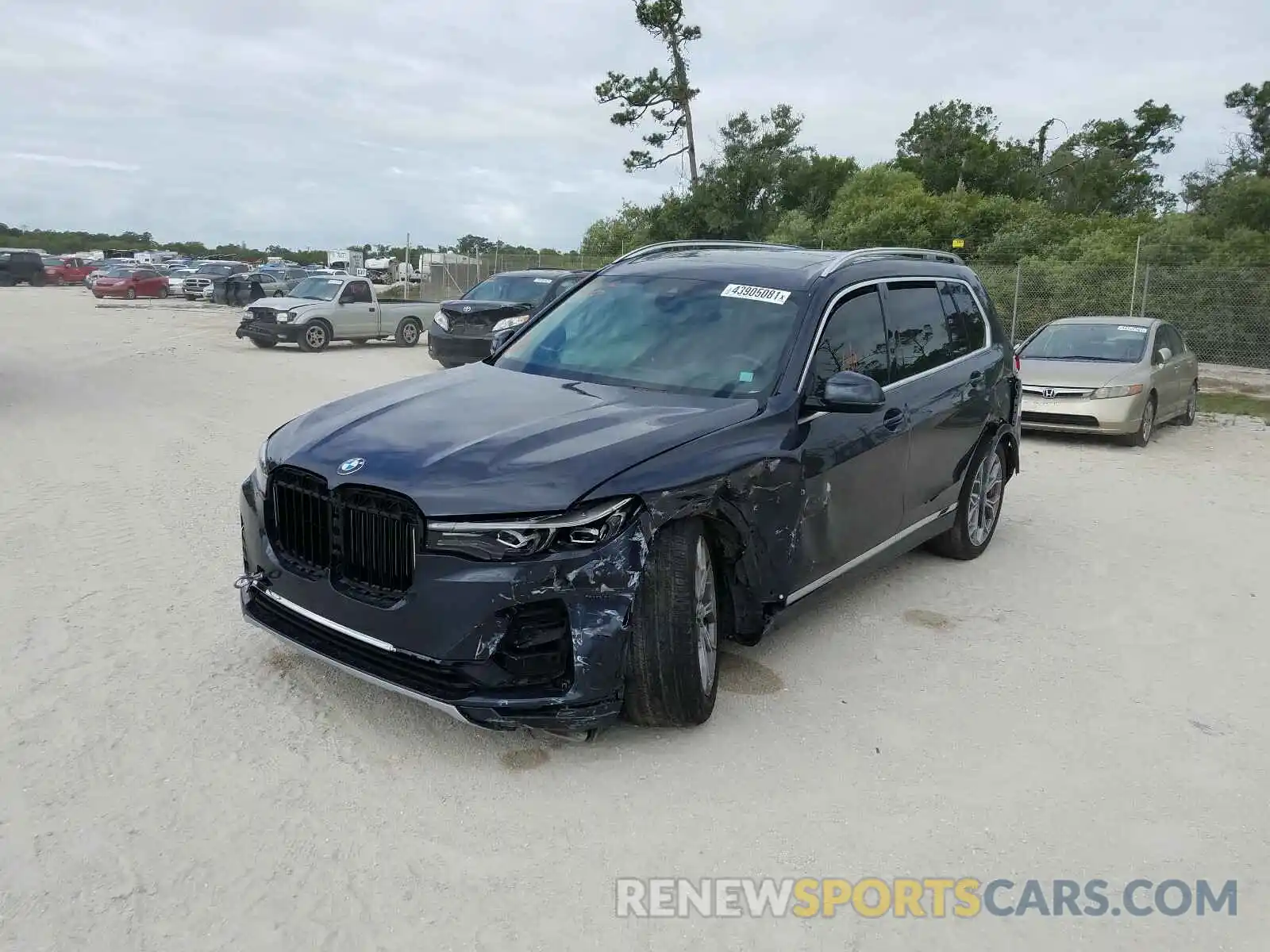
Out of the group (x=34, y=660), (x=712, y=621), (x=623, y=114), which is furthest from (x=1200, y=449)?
(x=623, y=114)

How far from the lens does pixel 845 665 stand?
488 cm

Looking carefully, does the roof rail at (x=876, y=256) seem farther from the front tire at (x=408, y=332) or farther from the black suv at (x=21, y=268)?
the black suv at (x=21, y=268)

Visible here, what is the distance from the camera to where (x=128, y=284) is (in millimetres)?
43062

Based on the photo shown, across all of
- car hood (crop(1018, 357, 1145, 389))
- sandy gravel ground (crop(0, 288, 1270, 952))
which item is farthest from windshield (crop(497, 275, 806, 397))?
car hood (crop(1018, 357, 1145, 389))

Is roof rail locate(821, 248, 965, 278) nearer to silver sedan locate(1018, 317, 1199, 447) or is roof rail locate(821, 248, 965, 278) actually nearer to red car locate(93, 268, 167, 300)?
silver sedan locate(1018, 317, 1199, 447)

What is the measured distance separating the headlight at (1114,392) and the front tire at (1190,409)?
236cm

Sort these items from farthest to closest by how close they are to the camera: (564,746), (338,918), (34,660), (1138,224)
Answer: (1138,224), (34,660), (564,746), (338,918)

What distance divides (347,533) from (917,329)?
11.6ft

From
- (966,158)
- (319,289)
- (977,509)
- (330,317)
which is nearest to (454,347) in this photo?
(330,317)

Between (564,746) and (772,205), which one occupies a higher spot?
(772,205)

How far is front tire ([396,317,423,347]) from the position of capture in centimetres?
2323

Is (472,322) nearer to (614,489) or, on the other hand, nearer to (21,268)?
(614,489)

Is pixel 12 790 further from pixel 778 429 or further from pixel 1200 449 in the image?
pixel 1200 449

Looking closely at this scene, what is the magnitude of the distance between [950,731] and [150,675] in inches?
131
